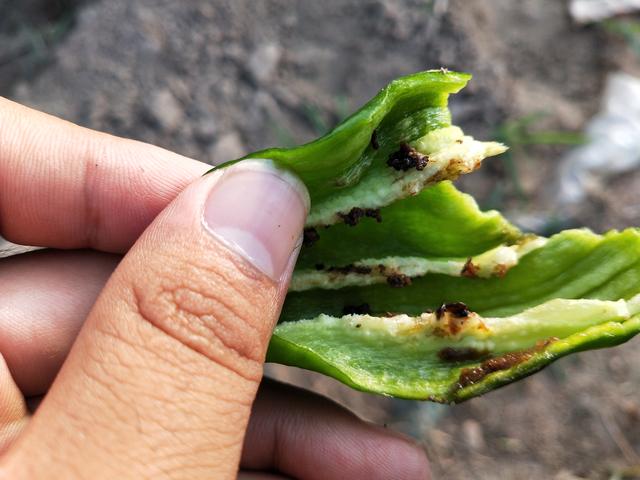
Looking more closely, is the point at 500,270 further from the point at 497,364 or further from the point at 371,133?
the point at 371,133

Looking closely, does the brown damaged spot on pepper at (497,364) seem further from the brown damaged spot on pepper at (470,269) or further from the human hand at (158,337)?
the human hand at (158,337)

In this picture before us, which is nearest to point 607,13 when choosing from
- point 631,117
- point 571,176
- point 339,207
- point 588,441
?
point 631,117

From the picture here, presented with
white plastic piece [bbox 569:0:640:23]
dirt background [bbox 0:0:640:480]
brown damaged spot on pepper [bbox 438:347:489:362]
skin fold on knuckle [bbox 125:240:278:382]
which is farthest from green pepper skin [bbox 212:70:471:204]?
white plastic piece [bbox 569:0:640:23]

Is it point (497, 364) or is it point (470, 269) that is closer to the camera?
point (497, 364)

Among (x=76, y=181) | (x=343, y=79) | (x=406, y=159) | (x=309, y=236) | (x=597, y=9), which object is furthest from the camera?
(x=597, y=9)

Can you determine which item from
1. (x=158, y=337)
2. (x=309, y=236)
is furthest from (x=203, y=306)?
(x=309, y=236)

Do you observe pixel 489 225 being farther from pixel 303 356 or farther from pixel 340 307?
pixel 303 356
